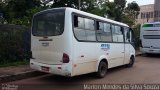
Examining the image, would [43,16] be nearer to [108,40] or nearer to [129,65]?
[108,40]

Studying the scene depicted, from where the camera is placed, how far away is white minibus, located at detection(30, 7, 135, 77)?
856cm

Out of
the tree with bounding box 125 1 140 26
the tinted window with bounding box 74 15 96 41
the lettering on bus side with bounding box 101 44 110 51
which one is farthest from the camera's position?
the tree with bounding box 125 1 140 26

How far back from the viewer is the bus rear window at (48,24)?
8797 millimetres

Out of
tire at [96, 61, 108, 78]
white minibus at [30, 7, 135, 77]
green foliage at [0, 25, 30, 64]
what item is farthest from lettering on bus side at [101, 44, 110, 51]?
green foliage at [0, 25, 30, 64]

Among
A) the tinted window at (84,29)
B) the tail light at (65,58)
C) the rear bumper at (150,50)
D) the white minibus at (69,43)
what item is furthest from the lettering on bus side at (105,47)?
the rear bumper at (150,50)

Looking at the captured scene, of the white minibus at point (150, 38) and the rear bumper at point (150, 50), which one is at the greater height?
the white minibus at point (150, 38)

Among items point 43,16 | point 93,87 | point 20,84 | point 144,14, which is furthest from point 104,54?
point 144,14

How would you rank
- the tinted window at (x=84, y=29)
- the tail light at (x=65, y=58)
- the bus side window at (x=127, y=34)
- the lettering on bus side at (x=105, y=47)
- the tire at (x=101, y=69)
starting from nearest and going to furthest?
1. the tail light at (x=65, y=58)
2. the tinted window at (x=84, y=29)
3. the tire at (x=101, y=69)
4. the lettering on bus side at (x=105, y=47)
5. the bus side window at (x=127, y=34)

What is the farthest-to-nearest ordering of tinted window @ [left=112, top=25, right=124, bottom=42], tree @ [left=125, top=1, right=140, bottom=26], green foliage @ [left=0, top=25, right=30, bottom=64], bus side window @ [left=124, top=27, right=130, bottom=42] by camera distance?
tree @ [left=125, top=1, right=140, bottom=26]
bus side window @ [left=124, top=27, right=130, bottom=42]
green foliage @ [left=0, top=25, right=30, bottom=64]
tinted window @ [left=112, top=25, right=124, bottom=42]

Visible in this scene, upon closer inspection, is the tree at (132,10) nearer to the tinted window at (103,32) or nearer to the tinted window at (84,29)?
the tinted window at (103,32)

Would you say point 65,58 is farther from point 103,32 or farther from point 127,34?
point 127,34

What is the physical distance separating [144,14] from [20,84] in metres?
79.2

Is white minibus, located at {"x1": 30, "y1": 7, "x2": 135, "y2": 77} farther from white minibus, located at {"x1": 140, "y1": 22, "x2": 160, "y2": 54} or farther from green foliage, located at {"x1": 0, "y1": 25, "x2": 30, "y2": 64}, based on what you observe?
white minibus, located at {"x1": 140, "y1": 22, "x2": 160, "y2": 54}

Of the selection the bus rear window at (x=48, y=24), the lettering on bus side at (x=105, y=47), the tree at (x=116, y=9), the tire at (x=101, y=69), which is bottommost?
the tire at (x=101, y=69)
